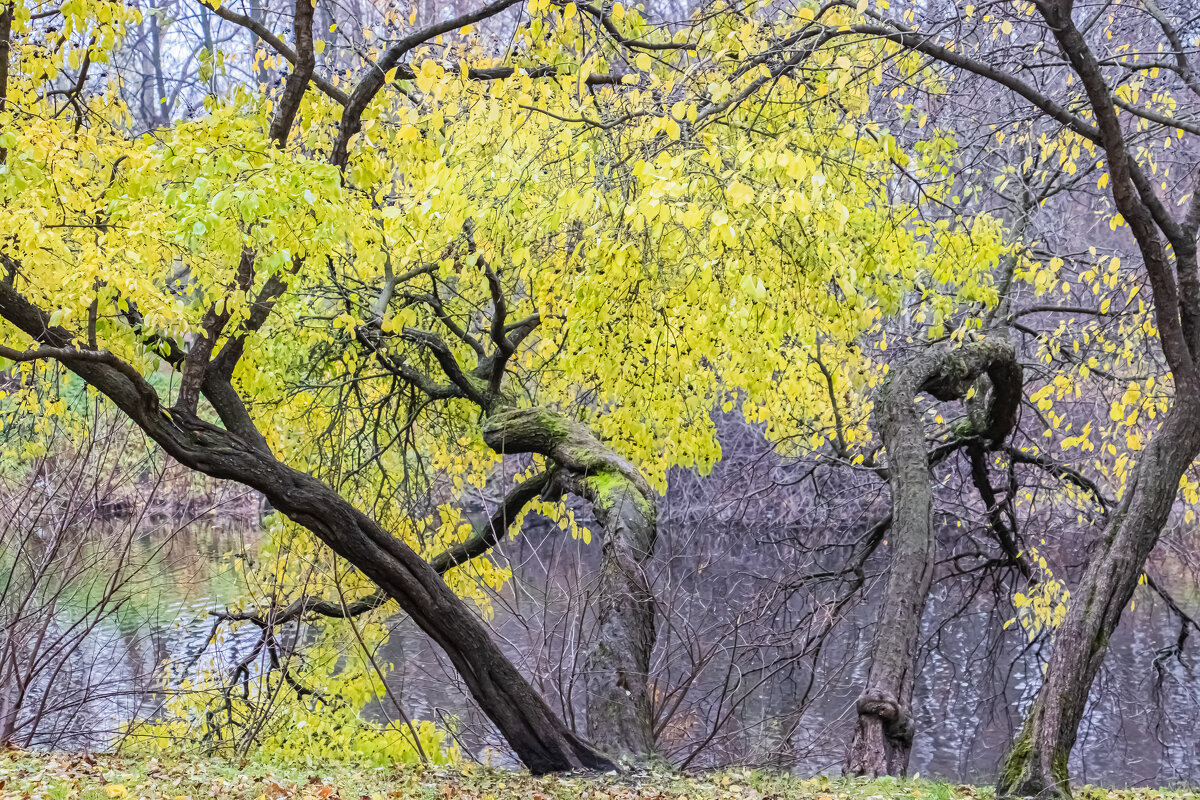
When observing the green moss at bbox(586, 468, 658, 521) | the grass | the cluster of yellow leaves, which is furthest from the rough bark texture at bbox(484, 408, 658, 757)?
the cluster of yellow leaves

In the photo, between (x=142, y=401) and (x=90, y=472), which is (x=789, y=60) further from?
(x=90, y=472)

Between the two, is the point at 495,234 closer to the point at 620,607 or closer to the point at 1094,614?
the point at 620,607

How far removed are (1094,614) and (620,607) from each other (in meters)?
2.56

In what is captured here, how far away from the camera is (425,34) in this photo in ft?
18.3

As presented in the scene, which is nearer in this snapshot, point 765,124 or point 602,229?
point 602,229

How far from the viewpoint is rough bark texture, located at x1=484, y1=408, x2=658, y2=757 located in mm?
5645

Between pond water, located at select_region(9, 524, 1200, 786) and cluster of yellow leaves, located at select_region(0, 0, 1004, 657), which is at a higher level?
cluster of yellow leaves, located at select_region(0, 0, 1004, 657)

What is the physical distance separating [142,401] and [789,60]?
3.60m

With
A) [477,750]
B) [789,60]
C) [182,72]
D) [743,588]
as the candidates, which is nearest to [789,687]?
[743,588]

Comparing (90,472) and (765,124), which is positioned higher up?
(765,124)

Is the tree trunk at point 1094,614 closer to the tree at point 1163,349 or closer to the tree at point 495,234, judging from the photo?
the tree at point 1163,349

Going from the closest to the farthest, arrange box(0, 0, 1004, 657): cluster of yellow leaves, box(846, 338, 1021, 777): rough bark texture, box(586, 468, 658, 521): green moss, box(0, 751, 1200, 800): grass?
box(0, 751, 1200, 800): grass → box(0, 0, 1004, 657): cluster of yellow leaves → box(846, 338, 1021, 777): rough bark texture → box(586, 468, 658, 521): green moss

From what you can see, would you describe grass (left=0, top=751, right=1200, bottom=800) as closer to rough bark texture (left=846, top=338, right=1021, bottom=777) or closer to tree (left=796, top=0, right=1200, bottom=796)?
rough bark texture (left=846, top=338, right=1021, bottom=777)

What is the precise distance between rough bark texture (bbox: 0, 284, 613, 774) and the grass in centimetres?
25
